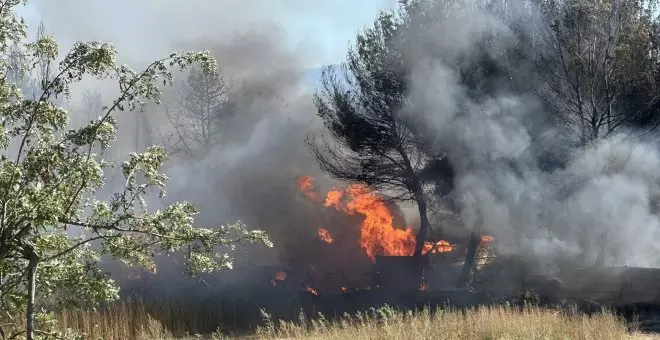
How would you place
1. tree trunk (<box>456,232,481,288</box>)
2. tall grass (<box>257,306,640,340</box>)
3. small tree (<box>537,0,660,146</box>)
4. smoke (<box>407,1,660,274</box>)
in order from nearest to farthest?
tall grass (<box>257,306,640,340</box>) < small tree (<box>537,0,660,146</box>) < smoke (<box>407,1,660,274</box>) < tree trunk (<box>456,232,481,288</box>)

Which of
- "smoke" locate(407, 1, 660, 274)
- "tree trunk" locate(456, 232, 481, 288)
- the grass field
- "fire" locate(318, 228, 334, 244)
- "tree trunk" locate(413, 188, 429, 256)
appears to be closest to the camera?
the grass field

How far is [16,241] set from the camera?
207 inches

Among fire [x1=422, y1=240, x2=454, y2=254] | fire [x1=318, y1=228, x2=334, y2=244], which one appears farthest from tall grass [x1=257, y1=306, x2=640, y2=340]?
fire [x1=318, y1=228, x2=334, y2=244]

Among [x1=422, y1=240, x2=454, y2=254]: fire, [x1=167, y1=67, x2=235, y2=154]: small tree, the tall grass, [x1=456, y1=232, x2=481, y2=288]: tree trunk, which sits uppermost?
[x1=167, y1=67, x2=235, y2=154]: small tree

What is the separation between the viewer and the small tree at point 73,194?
529 cm

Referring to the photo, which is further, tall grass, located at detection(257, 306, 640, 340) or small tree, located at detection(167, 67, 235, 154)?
small tree, located at detection(167, 67, 235, 154)

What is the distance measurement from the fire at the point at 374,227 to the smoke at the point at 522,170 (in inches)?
171

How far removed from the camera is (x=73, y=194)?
552 cm

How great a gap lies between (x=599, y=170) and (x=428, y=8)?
7.92 metres

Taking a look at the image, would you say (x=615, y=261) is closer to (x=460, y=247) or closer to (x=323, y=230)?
(x=460, y=247)

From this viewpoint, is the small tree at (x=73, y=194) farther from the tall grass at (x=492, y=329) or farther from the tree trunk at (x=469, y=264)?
the tree trunk at (x=469, y=264)

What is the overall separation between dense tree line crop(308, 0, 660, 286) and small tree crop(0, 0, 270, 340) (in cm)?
1556

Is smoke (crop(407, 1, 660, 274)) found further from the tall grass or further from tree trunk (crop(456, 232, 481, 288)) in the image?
the tall grass

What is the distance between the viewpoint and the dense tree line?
18.8 metres
